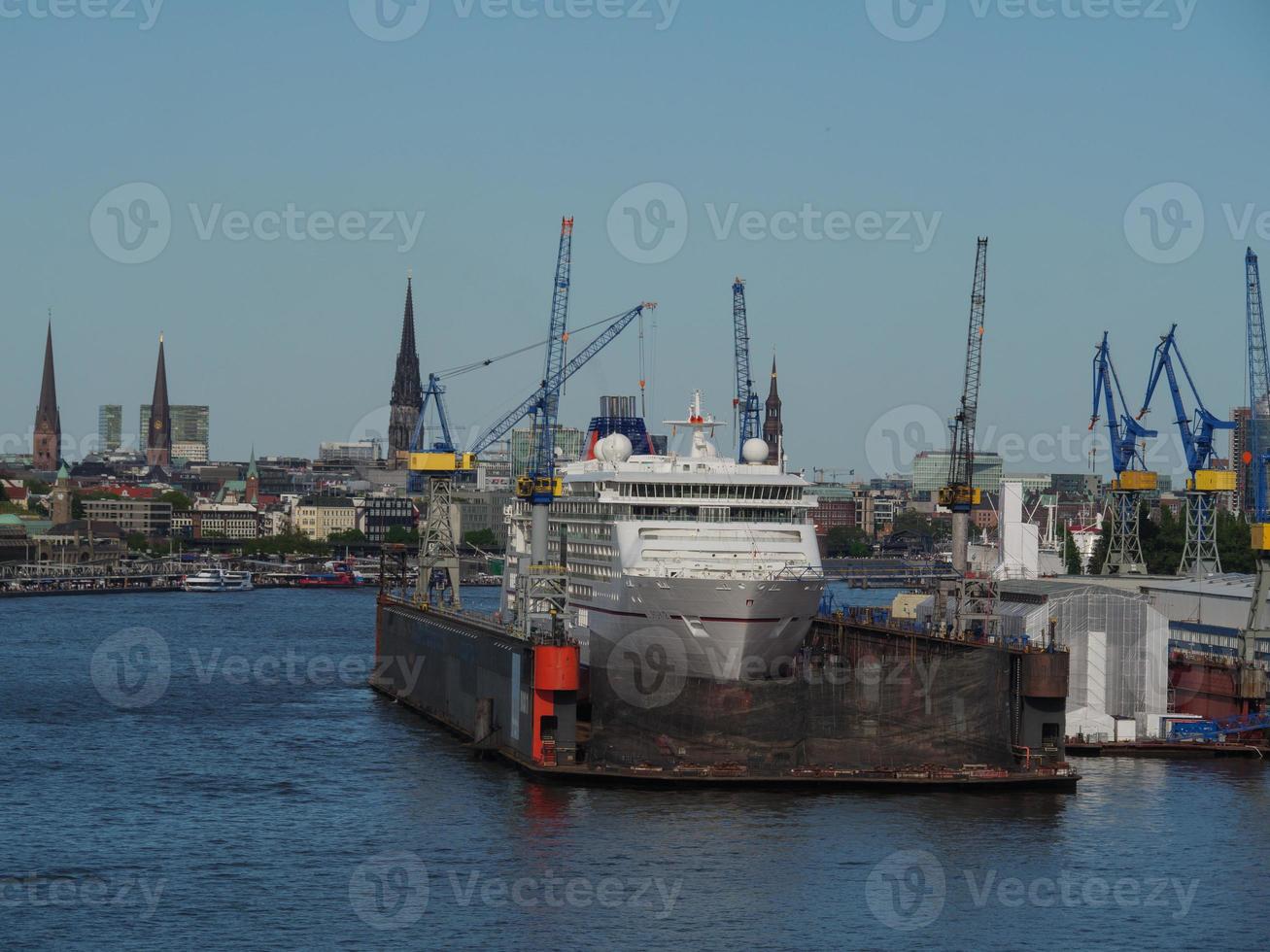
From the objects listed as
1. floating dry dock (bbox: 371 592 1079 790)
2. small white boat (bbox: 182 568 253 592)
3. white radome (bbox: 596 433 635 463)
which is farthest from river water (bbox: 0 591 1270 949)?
small white boat (bbox: 182 568 253 592)

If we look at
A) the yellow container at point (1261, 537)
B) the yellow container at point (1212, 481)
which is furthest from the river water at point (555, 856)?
the yellow container at point (1212, 481)

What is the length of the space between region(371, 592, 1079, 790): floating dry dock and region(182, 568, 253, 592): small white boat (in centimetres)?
12938

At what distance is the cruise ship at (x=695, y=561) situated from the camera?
57.2 metres

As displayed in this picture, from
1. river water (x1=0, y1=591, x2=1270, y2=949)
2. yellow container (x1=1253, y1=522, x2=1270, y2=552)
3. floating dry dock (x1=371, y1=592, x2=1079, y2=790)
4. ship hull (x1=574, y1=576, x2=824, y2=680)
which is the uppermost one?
yellow container (x1=1253, y1=522, x2=1270, y2=552)

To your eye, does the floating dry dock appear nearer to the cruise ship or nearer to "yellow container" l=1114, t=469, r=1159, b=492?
the cruise ship

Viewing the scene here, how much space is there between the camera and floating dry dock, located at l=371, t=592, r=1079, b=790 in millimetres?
54219

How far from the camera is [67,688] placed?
81.6m

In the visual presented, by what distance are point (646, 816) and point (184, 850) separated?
467 inches

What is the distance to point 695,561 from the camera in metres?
58.7

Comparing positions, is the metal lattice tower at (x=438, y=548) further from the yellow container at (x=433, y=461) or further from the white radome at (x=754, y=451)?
the white radome at (x=754, y=451)

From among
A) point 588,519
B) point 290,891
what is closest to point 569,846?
→ point 290,891

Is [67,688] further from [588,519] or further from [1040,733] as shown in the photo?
[1040,733]

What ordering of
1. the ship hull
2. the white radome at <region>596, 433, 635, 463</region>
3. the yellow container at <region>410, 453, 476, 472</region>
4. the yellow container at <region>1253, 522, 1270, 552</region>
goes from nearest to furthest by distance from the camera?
the ship hull, the yellow container at <region>1253, 522, 1270, 552</region>, the white radome at <region>596, 433, 635, 463</region>, the yellow container at <region>410, 453, 476, 472</region>

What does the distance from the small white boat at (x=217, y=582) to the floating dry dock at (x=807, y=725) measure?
129m
